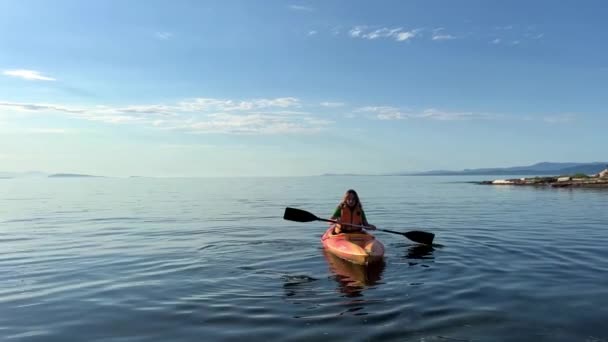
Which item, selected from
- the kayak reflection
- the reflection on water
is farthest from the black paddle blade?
the reflection on water

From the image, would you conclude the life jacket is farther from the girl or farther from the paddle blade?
the paddle blade

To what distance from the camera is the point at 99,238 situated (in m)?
20.7

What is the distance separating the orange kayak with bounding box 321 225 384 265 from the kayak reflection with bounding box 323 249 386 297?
17 centimetres

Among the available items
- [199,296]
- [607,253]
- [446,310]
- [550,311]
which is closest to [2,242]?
[199,296]

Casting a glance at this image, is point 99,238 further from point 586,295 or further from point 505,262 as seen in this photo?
point 586,295

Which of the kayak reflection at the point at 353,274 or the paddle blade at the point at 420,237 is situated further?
the paddle blade at the point at 420,237

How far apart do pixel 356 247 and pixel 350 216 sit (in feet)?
7.92

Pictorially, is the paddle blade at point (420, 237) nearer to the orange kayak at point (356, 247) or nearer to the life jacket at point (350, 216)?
the life jacket at point (350, 216)

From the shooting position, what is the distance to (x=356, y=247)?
1445 cm

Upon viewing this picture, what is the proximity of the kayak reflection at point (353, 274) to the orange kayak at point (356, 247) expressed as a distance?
171mm

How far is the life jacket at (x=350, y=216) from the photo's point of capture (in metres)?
16.7

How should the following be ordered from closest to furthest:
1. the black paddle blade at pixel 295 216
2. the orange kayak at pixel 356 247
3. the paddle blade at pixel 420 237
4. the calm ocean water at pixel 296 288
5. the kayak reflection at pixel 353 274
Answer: the calm ocean water at pixel 296 288 < the kayak reflection at pixel 353 274 < the orange kayak at pixel 356 247 < the paddle blade at pixel 420 237 < the black paddle blade at pixel 295 216

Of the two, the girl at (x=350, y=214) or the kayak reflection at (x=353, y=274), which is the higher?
the girl at (x=350, y=214)


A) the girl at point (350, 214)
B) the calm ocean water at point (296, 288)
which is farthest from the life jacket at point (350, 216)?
the calm ocean water at point (296, 288)
